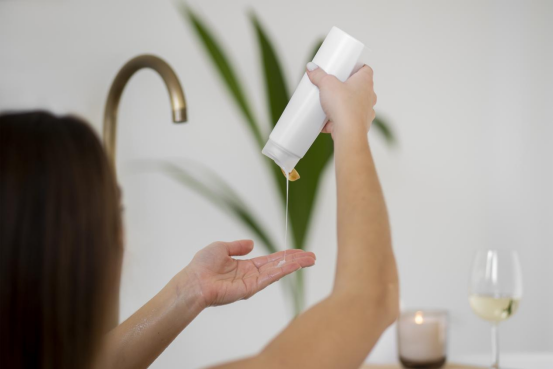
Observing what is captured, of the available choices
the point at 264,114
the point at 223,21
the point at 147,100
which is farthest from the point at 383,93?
the point at 147,100

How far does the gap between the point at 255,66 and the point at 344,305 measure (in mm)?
1372

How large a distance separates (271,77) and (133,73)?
59 centimetres

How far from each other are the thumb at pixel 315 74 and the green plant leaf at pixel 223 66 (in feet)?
2.54

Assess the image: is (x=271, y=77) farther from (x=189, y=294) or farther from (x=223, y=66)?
(x=189, y=294)

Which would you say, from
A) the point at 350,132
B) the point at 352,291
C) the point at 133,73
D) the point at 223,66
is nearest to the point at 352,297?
the point at 352,291

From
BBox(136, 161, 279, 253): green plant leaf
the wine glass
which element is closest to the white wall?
BBox(136, 161, 279, 253): green plant leaf

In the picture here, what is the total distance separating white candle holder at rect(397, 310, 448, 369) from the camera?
32.0 inches

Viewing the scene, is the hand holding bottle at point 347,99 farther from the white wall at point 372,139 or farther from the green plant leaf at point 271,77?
the white wall at point 372,139

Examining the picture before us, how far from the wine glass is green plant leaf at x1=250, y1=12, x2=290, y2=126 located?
0.73m

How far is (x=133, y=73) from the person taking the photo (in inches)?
35.8

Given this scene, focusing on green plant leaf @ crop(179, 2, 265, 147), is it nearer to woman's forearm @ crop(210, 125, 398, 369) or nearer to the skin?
the skin

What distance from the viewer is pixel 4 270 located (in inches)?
18.9

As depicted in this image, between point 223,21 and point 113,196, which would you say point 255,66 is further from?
point 113,196

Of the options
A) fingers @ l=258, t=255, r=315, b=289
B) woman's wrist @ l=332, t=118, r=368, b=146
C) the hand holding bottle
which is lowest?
fingers @ l=258, t=255, r=315, b=289
